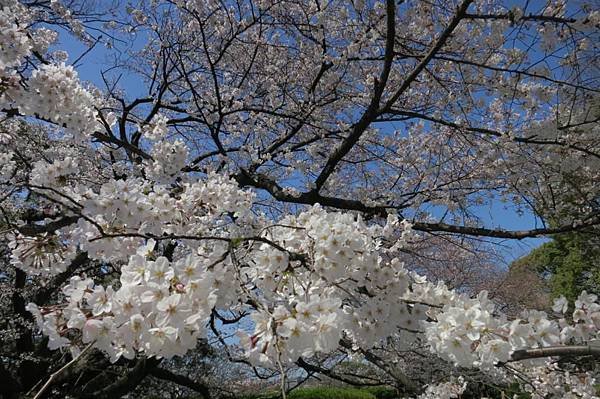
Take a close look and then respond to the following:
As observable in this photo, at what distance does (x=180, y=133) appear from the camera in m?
7.39

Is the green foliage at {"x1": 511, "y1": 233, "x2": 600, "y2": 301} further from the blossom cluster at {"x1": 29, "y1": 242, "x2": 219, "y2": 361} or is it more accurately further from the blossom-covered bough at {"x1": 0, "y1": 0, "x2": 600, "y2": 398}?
the blossom cluster at {"x1": 29, "y1": 242, "x2": 219, "y2": 361}

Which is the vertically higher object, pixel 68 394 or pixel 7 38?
pixel 7 38

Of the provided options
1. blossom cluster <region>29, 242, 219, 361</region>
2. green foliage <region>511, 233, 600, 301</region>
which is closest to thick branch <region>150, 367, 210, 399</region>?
blossom cluster <region>29, 242, 219, 361</region>

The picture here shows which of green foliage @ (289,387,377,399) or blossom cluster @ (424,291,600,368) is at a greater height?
blossom cluster @ (424,291,600,368)

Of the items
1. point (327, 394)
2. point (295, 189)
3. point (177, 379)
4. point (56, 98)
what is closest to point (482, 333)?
point (56, 98)

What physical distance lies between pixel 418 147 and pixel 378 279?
525 centimetres

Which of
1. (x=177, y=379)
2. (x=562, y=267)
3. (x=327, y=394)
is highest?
(x=562, y=267)

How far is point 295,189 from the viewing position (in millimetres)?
5129

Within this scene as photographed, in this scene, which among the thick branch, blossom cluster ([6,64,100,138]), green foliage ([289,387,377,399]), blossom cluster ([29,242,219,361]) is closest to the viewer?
blossom cluster ([29,242,219,361])

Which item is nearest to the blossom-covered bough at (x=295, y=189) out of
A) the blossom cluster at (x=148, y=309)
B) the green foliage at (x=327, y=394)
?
the blossom cluster at (x=148, y=309)

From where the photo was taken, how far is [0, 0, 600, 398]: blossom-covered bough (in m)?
1.36

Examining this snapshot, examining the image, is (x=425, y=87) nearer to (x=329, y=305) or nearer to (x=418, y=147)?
(x=418, y=147)

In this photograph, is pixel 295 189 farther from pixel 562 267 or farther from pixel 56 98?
pixel 562 267

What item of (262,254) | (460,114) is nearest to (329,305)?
(262,254)
